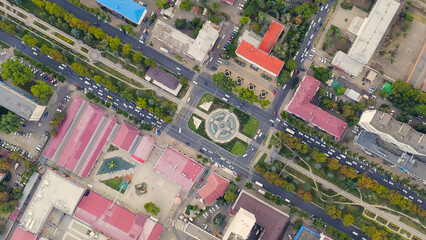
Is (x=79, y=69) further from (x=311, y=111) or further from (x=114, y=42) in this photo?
(x=311, y=111)

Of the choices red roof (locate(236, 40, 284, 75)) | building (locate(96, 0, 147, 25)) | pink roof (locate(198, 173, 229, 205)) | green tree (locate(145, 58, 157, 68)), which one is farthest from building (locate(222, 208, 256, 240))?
building (locate(96, 0, 147, 25))

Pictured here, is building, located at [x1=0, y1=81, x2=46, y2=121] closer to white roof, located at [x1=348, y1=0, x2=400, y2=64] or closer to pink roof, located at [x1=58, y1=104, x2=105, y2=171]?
pink roof, located at [x1=58, y1=104, x2=105, y2=171]

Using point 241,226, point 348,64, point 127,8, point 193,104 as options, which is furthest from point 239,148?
point 127,8

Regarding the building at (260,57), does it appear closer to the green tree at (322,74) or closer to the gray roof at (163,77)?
the green tree at (322,74)

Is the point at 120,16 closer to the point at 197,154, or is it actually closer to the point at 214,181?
the point at 197,154

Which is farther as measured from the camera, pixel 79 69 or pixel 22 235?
pixel 22 235

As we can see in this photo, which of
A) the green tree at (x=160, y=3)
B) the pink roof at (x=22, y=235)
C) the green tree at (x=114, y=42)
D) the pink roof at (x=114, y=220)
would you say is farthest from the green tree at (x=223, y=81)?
the pink roof at (x=22, y=235)

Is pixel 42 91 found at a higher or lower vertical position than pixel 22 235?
higher
